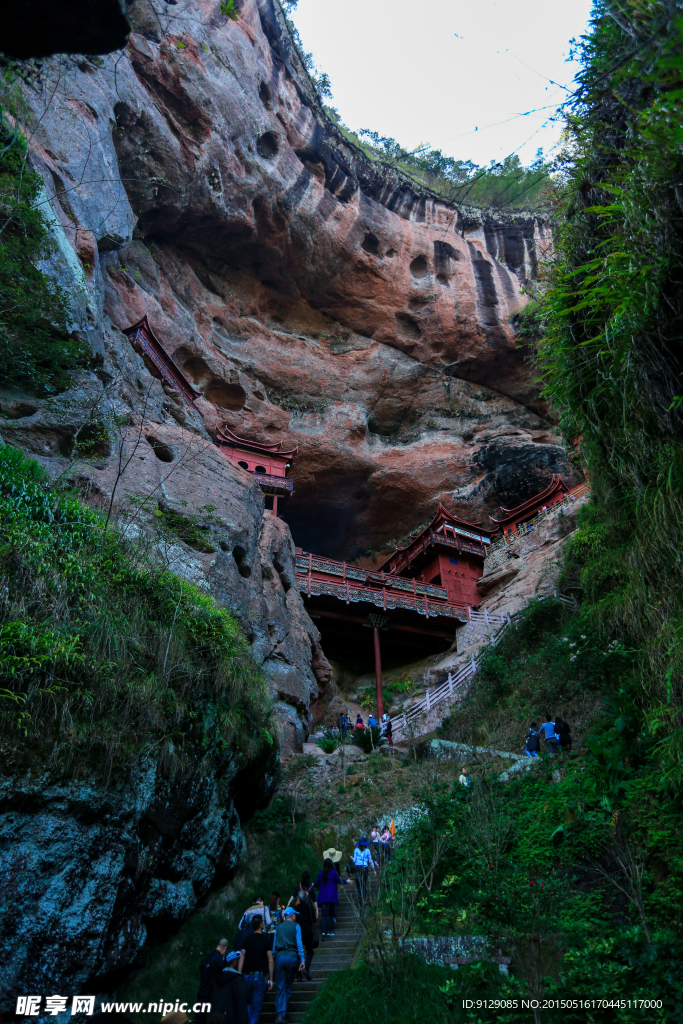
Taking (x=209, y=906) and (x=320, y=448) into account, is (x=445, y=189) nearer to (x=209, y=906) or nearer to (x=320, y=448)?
(x=320, y=448)

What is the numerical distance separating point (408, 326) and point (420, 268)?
315 centimetres

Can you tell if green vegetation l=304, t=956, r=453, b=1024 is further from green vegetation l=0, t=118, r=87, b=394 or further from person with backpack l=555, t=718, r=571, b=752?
green vegetation l=0, t=118, r=87, b=394

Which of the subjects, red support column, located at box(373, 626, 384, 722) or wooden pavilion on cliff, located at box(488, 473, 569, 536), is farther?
wooden pavilion on cliff, located at box(488, 473, 569, 536)

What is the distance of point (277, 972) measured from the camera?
6.28m

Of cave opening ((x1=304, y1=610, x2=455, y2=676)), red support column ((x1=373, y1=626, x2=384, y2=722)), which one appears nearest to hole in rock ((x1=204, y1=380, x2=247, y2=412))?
cave opening ((x1=304, y1=610, x2=455, y2=676))

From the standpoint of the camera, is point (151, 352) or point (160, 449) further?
point (151, 352)

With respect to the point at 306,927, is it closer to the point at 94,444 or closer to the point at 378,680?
the point at 94,444

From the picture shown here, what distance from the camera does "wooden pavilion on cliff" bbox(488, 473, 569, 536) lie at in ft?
85.9

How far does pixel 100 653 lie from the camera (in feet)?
21.3

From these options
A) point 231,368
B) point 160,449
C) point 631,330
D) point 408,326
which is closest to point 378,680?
point 160,449

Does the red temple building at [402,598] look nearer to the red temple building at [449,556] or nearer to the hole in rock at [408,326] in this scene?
the red temple building at [449,556]

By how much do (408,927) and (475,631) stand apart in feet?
50.5

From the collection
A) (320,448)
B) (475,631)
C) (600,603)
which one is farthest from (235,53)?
(600,603)

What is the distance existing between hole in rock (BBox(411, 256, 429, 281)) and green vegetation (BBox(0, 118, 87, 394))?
877 inches
